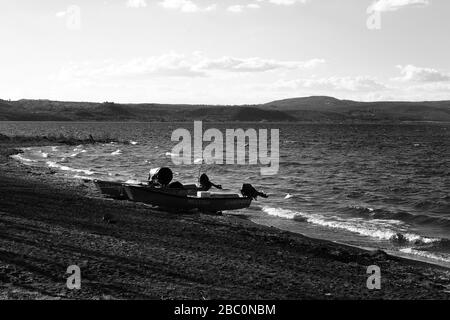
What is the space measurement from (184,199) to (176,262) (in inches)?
427

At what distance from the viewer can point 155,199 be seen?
24.3 meters

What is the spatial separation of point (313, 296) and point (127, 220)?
9.65 m

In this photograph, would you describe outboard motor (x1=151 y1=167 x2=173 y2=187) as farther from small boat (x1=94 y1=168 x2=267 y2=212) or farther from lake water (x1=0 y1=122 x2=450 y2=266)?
lake water (x1=0 y1=122 x2=450 y2=266)

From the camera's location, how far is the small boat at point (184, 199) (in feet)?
79.0

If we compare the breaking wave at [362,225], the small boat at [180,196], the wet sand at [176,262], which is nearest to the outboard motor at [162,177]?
the small boat at [180,196]

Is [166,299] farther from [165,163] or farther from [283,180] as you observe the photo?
[165,163]

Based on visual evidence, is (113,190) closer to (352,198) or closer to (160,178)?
(160,178)

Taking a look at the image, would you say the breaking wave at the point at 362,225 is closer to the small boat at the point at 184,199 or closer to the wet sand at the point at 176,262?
the small boat at the point at 184,199

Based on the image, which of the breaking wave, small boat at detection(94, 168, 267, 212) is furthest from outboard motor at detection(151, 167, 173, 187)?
the breaking wave

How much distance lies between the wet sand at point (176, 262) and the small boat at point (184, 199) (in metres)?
2.93

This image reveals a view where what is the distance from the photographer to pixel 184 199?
24109 millimetres

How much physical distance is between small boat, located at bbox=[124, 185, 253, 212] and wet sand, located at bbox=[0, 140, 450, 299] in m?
2.93

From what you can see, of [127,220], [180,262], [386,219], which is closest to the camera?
[180,262]
